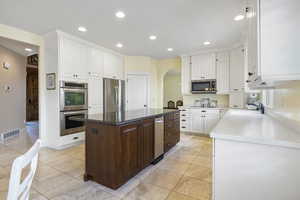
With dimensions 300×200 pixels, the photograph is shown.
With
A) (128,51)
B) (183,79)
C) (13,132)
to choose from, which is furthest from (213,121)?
(13,132)

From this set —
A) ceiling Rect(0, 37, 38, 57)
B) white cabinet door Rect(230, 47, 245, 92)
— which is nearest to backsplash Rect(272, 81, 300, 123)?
white cabinet door Rect(230, 47, 245, 92)

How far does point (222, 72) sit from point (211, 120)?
147 centimetres

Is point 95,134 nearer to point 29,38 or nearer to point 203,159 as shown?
point 203,159

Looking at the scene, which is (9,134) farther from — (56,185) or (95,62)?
(56,185)

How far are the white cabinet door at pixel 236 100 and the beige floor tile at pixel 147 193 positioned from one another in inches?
136

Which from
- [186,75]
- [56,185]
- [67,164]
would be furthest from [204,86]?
[56,185]

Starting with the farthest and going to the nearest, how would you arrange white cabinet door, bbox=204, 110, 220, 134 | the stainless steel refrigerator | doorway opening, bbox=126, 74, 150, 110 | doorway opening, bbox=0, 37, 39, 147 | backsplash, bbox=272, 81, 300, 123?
doorway opening, bbox=126, 74, 150, 110 < the stainless steel refrigerator < white cabinet door, bbox=204, 110, 220, 134 < doorway opening, bbox=0, 37, 39, 147 < backsplash, bbox=272, 81, 300, 123

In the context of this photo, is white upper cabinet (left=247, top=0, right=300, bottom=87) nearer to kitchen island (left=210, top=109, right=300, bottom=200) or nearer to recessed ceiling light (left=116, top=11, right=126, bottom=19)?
kitchen island (left=210, top=109, right=300, bottom=200)

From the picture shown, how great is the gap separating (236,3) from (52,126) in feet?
13.9

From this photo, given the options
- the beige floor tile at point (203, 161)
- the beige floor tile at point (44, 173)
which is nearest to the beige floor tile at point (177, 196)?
the beige floor tile at point (203, 161)

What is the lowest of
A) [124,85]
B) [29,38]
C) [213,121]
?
[213,121]

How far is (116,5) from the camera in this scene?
2307mm

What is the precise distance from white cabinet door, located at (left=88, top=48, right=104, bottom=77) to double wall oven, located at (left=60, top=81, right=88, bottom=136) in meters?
0.45

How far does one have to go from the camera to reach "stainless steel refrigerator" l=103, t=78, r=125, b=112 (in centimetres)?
440
